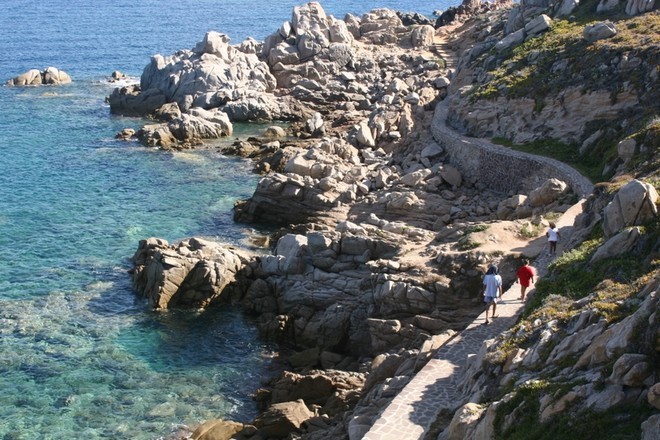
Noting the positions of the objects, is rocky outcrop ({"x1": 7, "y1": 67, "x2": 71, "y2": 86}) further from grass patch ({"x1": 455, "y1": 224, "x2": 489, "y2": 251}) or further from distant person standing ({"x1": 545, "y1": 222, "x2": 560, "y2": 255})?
distant person standing ({"x1": 545, "y1": 222, "x2": 560, "y2": 255})

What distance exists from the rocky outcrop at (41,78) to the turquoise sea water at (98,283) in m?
2.36

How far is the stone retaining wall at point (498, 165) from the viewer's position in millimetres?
48656

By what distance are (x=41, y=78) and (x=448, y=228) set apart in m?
72.3

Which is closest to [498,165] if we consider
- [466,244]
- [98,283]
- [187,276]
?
[466,244]

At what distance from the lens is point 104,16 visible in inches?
5994

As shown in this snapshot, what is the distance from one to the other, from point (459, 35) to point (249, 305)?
2827 inches

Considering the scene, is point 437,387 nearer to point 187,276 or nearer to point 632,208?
point 632,208

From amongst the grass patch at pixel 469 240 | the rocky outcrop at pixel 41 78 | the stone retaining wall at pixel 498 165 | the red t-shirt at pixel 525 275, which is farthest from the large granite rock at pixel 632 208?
the rocky outcrop at pixel 41 78

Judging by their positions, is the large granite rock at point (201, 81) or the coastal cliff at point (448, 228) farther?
the large granite rock at point (201, 81)

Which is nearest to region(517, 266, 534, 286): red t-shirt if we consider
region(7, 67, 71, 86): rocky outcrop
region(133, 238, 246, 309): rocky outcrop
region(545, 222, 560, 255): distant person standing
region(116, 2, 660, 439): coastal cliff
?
region(116, 2, 660, 439): coastal cliff

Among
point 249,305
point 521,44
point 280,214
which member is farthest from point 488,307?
point 521,44

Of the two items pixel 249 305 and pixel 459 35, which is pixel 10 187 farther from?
pixel 459 35

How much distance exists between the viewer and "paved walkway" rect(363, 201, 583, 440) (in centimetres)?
2352

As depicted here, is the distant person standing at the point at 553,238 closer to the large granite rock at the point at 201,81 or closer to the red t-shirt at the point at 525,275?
the red t-shirt at the point at 525,275
